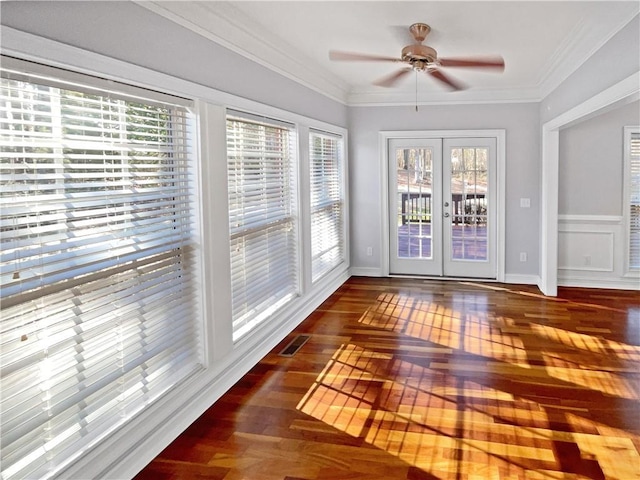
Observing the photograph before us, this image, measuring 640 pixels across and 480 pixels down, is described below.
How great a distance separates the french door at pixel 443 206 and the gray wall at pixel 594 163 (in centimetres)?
84

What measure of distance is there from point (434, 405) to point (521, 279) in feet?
12.6

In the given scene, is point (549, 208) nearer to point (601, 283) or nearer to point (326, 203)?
point (601, 283)

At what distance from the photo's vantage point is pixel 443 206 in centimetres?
671

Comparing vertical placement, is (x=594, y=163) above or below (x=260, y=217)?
above

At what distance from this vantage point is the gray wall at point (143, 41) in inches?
77.7

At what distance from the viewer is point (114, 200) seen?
95.7 inches

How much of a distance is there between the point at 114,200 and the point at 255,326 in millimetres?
1767

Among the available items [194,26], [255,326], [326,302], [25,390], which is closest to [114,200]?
[25,390]

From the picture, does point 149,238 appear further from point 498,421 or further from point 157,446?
point 498,421

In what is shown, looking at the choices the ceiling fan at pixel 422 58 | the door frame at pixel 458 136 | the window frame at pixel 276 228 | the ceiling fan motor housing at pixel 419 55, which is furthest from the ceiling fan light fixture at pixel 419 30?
the door frame at pixel 458 136

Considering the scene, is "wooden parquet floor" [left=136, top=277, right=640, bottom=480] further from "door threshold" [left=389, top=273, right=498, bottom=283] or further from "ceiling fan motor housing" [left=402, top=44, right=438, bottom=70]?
"ceiling fan motor housing" [left=402, top=44, right=438, bottom=70]

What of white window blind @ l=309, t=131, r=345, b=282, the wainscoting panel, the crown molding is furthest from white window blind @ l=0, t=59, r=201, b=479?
the wainscoting panel

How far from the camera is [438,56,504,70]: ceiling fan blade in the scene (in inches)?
137

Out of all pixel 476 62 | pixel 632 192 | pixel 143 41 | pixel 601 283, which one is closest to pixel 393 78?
pixel 476 62
